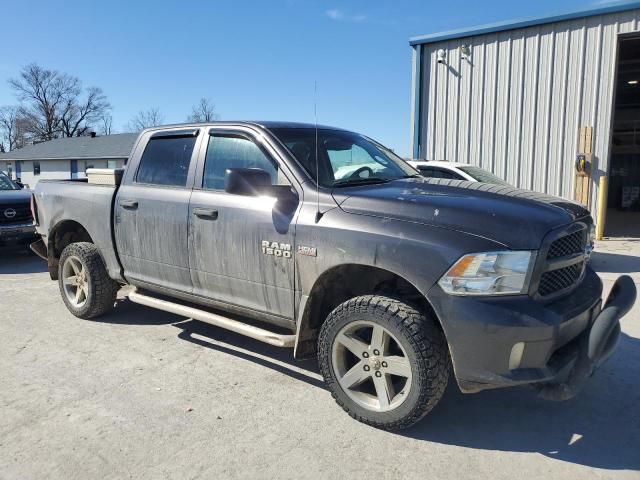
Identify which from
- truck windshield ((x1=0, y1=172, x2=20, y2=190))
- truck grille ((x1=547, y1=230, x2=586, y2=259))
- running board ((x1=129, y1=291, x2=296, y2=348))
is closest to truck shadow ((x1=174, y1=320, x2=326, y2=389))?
running board ((x1=129, y1=291, x2=296, y2=348))

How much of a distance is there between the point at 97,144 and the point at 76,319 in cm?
4602

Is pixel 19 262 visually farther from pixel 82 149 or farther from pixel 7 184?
pixel 82 149

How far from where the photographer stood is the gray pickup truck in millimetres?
2809

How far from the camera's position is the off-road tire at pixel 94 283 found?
17.1 ft

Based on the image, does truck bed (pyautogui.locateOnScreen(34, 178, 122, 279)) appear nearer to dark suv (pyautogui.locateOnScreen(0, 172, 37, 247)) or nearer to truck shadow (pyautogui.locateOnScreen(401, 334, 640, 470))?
truck shadow (pyautogui.locateOnScreen(401, 334, 640, 470))

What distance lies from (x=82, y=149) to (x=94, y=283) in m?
46.7

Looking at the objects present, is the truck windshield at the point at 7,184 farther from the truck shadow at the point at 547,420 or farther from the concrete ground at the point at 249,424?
the truck shadow at the point at 547,420

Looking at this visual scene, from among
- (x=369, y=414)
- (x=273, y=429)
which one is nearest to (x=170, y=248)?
(x=273, y=429)

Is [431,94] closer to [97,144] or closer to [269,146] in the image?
[269,146]

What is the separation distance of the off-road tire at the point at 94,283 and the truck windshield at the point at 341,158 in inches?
98.2

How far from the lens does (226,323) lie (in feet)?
13.1

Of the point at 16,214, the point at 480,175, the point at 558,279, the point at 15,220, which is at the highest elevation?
the point at 480,175

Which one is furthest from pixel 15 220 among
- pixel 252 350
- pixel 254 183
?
pixel 254 183

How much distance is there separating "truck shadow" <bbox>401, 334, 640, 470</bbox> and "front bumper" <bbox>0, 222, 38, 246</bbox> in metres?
8.56
